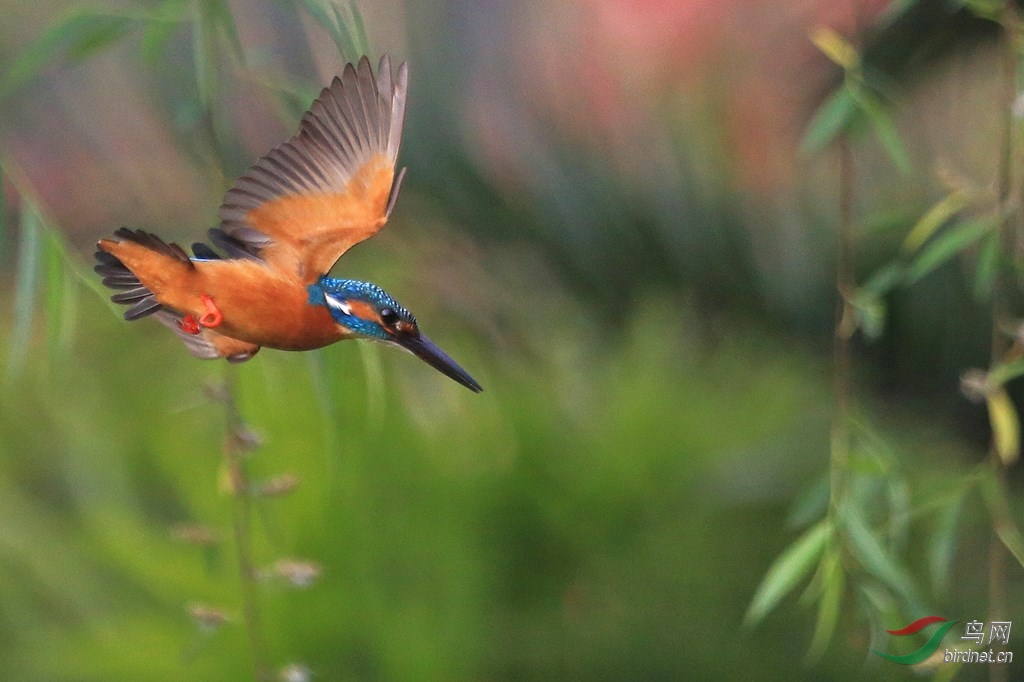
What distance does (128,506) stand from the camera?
2.28ft

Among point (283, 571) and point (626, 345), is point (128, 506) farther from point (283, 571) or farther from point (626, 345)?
point (283, 571)

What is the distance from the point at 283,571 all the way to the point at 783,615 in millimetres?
493

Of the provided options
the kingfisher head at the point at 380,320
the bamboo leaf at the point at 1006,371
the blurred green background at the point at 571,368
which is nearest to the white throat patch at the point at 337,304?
the kingfisher head at the point at 380,320

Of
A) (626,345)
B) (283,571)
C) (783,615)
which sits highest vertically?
(626,345)

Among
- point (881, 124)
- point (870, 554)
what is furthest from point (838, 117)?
point (870, 554)

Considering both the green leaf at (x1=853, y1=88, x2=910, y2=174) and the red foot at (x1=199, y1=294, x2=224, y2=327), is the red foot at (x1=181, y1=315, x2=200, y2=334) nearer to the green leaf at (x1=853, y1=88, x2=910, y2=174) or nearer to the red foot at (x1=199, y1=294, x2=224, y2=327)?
the red foot at (x1=199, y1=294, x2=224, y2=327)

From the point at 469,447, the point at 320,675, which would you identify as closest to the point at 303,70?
the point at 469,447

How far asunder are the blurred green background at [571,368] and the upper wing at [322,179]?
1.56 ft

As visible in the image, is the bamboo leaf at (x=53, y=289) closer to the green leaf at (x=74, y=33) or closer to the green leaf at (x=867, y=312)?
the green leaf at (x=74, y=33)

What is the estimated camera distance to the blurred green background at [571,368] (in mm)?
631

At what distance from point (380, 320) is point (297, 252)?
2 cm

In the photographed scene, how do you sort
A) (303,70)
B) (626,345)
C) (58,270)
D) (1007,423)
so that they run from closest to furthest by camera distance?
(58,270) < (1007,423) < (303,70) < (626,345)

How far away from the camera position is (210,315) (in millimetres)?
115

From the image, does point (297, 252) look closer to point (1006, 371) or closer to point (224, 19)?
point (224, 19)
